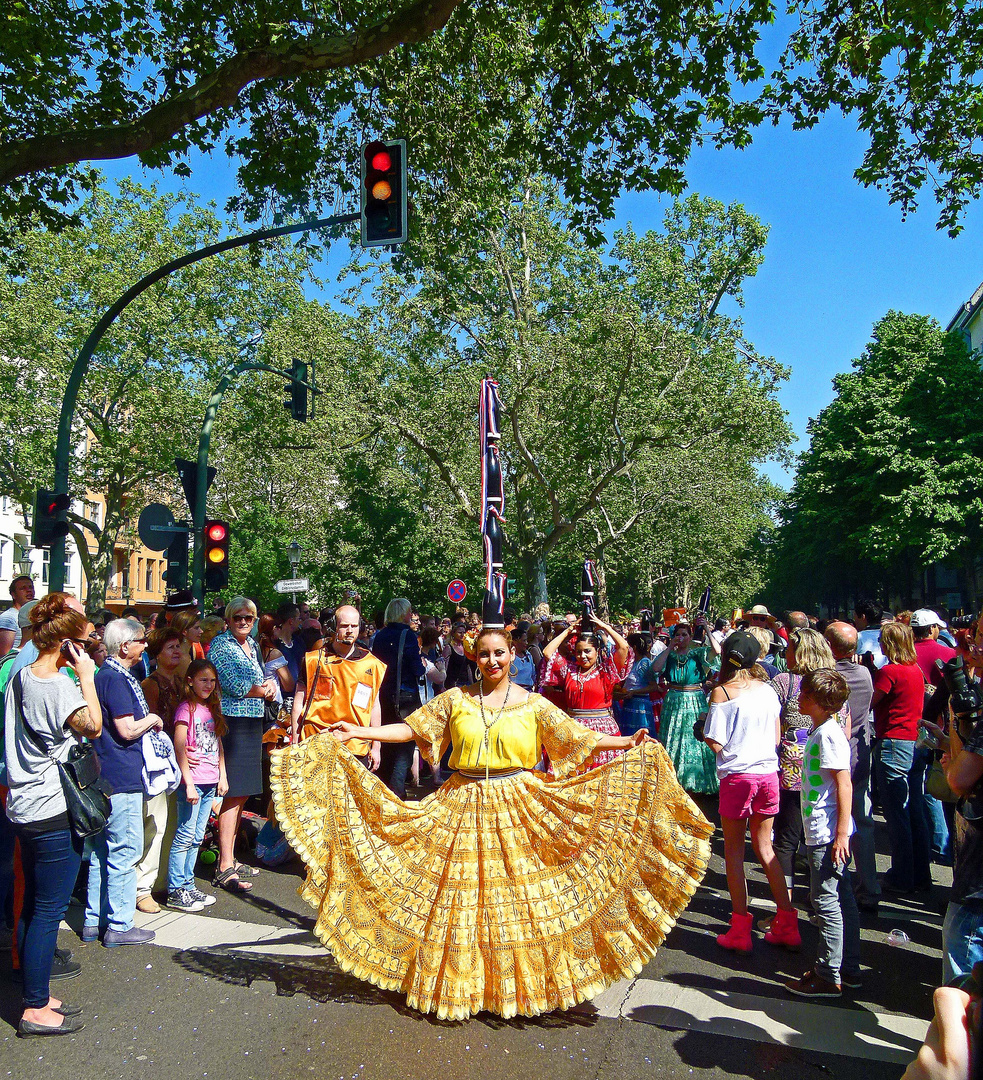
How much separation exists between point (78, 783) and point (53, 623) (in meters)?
0.79

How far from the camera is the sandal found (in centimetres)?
650

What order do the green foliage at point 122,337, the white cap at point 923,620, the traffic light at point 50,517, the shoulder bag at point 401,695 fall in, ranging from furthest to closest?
the green foliage at point 122,337 → the traffic light at point 50,517 → the shoulder bag at point 401,695 → the white cap at point 923,620

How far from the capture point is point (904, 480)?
36.0 meters

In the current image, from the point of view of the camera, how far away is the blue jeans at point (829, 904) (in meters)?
4.70

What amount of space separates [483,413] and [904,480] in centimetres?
3386

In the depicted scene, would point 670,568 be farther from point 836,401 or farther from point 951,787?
point 951,787

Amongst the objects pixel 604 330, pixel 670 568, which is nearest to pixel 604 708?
pixel 604 330

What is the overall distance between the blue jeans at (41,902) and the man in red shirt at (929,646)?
21.9ft

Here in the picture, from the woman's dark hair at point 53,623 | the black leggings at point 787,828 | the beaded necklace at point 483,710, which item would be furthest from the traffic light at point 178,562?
the black leggings at point 787,828

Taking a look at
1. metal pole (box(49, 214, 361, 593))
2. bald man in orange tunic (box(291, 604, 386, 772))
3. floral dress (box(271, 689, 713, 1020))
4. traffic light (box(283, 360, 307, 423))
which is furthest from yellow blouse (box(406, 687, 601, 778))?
traffic light (box(283, 360, 307, 423))

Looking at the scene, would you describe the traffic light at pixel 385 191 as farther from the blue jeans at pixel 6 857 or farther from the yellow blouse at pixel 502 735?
the blue jeans at pixel 6 857

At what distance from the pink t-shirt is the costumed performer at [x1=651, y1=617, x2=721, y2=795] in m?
4.95

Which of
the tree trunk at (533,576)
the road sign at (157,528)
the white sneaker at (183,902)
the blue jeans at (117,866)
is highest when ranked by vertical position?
the tree trunk at (533,576)

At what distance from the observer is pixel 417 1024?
432 cm
